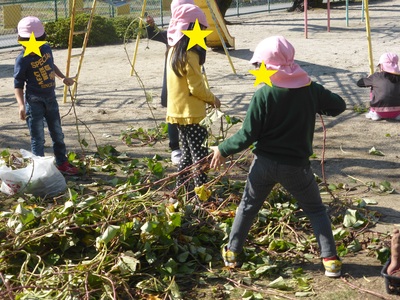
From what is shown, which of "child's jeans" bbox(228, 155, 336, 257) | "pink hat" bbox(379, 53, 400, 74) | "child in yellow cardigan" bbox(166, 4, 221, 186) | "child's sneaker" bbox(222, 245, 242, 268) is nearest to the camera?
"child's jeans" bbox(228, 155, 336, 257)

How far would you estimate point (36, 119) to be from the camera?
6.34 m

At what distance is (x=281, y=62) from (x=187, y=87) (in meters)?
1.43

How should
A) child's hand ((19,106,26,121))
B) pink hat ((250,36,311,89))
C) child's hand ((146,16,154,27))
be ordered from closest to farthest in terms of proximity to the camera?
pink hat ((250,36,311,89)), child's hand ((19,106,26,121)), child's hand ((146,16,154,27))

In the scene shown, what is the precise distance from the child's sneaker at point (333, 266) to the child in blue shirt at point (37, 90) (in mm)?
2883

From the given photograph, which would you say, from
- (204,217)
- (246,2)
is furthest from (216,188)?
(246,2)

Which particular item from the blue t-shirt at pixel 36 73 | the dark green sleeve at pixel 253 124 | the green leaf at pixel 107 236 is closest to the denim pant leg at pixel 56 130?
the blue t-shirt at pixel 36 73

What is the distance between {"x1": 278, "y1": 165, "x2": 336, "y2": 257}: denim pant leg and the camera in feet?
13.8

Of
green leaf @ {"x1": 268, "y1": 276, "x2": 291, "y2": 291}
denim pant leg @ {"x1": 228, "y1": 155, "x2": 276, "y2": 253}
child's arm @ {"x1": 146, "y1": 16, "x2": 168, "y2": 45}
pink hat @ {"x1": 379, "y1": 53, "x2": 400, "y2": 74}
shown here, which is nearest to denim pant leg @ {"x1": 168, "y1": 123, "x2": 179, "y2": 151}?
child's arm @ {"x1": 146, "y1": 16, "x2": 168, "y2": 45}

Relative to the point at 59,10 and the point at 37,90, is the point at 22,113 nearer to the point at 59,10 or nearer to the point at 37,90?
the point at 37,90

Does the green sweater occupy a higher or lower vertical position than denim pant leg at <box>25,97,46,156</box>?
higher

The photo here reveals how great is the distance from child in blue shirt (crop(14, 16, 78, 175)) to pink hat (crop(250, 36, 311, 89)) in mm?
2759

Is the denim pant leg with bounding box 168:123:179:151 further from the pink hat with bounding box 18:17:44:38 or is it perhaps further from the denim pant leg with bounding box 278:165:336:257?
the denim pant leg with bounding box 278:165:336:257

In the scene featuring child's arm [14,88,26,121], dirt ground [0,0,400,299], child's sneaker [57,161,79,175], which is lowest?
dirt ground [0,0,400,299]

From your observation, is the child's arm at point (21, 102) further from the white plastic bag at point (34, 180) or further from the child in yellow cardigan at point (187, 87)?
the child in yellow cardigan at point (187, 87)
